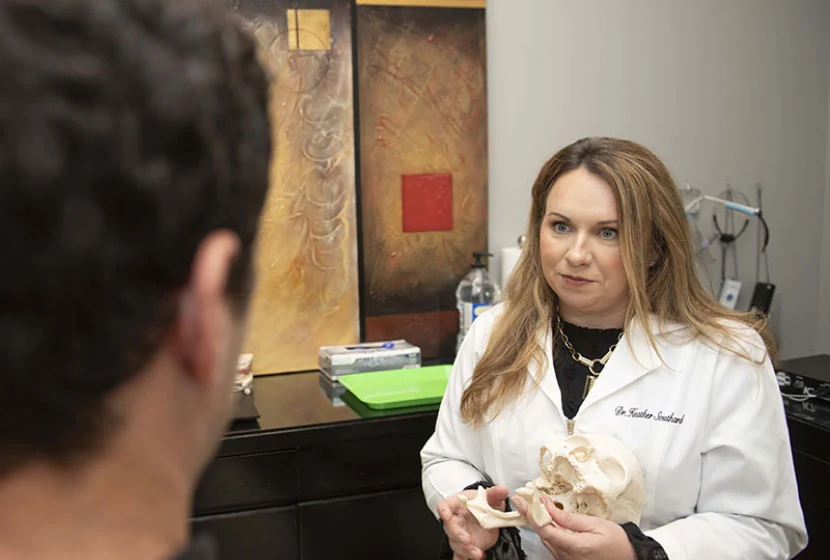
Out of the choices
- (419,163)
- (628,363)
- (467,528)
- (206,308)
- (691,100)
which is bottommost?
(467,528)

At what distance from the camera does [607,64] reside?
3094 millimetres

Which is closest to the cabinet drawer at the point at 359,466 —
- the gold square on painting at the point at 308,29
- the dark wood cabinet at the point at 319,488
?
the dark wood cabinet at the point at 319,488

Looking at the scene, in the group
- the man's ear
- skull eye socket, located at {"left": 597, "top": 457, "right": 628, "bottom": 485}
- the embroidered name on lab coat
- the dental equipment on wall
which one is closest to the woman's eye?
the embroidered name on lab coat

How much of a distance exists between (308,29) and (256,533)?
1.59 metres

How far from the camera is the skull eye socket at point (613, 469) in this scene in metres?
1.62

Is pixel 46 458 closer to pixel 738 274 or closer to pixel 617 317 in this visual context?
pixel 617 317

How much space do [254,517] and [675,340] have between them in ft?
4.01

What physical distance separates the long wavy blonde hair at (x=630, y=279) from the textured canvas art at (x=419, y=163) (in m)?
0.89

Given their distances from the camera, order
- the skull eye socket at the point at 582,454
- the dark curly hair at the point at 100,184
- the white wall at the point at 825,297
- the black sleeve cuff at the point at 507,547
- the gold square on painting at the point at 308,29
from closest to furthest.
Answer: the dark curly hair at the point at 100,184, the skull eye socket at the point at 582,454, the black sleeve cuff at the point at 507,547, the gold square on painting at the point at 308,29, the white wall at the point at 825,297

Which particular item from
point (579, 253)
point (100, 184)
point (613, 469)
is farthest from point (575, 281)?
point (100, 184)

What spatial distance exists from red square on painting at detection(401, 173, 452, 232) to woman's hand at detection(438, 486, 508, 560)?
50.2 inches

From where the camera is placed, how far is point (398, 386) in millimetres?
2547

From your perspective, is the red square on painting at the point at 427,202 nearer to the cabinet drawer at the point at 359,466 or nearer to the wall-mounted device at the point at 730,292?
the cabinet drawer at the point at 359,466

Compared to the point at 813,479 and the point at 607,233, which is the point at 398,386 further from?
the point at 813,479
